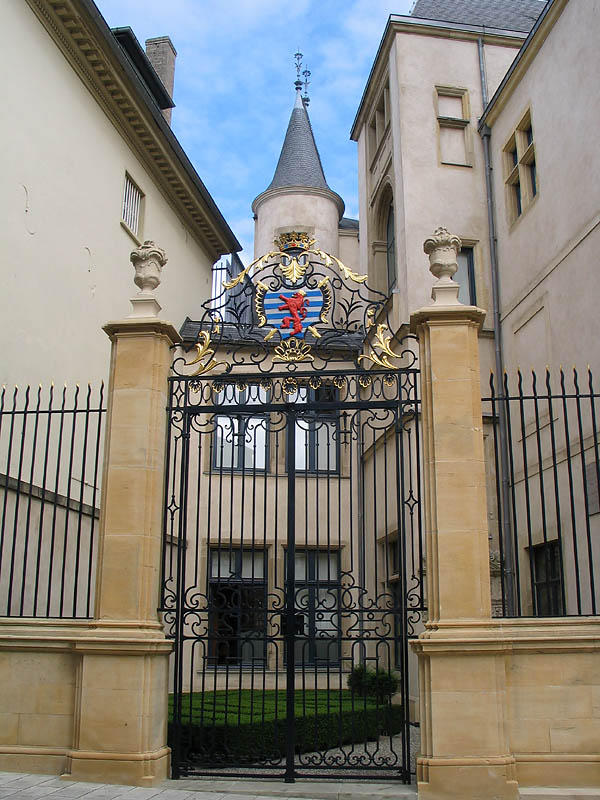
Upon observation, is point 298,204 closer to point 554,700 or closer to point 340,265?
point 340,265

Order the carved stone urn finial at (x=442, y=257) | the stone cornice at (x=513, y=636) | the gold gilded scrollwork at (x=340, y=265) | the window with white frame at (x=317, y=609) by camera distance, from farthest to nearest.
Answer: the gold gilded scrollwork at (x=340, y=265), the carved stone urn finial at (x=442, y=257), the window with white frame at (x=317, y=609), the stone cornice at (x=513, y=636)

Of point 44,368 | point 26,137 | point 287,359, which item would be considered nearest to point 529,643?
point 287,359

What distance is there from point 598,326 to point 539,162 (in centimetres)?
415

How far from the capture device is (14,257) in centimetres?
1209

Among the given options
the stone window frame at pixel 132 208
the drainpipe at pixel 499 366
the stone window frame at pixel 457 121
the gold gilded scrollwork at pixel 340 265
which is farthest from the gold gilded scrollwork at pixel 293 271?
the stone window frame at pixel 457 121

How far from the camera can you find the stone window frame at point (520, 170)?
16.0 metres

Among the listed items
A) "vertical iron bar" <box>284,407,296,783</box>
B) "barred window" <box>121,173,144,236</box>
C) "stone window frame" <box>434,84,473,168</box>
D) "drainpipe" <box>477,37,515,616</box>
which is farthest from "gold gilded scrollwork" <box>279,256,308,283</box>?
"stone window frame" <box>434,84,473,168</box>

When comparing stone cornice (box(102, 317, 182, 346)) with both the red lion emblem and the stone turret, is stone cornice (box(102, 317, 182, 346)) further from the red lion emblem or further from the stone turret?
the stone turret

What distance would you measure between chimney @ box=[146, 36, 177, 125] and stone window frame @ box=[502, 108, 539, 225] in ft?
31.4

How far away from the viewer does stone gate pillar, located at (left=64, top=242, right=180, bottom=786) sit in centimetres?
784

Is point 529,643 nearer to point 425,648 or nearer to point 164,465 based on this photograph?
point 425,648

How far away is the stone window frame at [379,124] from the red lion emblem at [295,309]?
449 inches

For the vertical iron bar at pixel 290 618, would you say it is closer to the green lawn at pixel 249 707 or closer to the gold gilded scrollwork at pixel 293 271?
the green lawn at pixel 249 707

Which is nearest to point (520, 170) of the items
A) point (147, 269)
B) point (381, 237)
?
point (381, 237)
